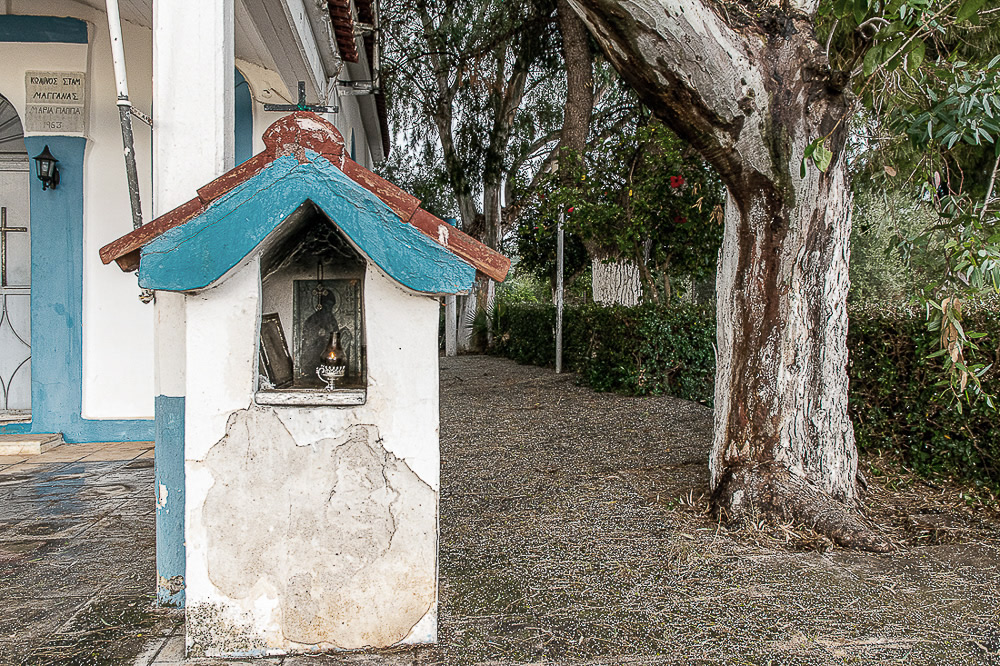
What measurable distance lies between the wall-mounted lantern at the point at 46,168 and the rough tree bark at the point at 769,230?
4754mm

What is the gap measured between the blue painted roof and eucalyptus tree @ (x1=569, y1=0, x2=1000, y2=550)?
6.46 feet

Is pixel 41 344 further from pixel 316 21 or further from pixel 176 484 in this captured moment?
pixel 176 484

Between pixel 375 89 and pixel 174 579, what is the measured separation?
5639 millimetres

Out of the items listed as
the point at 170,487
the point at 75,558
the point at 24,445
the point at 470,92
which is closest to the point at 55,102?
the point at 24,445

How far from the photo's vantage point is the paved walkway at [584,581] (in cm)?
271

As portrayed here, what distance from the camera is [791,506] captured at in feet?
13.3

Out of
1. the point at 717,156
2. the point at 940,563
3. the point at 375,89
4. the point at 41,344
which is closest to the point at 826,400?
the point at 940,563

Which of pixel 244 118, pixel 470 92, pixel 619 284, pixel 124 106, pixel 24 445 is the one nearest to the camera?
pixel 124 106

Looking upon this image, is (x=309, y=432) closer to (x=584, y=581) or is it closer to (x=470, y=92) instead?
(x=584, y=581)

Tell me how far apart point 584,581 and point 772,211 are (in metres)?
2.41

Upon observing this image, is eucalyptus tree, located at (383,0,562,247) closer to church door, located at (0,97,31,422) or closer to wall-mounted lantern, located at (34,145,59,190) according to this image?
church door, located at (0,97,31,422)

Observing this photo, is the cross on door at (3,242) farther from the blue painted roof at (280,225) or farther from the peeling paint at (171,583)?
the blue painted roof at (280,225)

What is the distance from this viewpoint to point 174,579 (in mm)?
3037

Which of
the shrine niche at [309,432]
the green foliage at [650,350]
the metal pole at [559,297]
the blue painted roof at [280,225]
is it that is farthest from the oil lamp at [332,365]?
the metal pole at [559,297]
